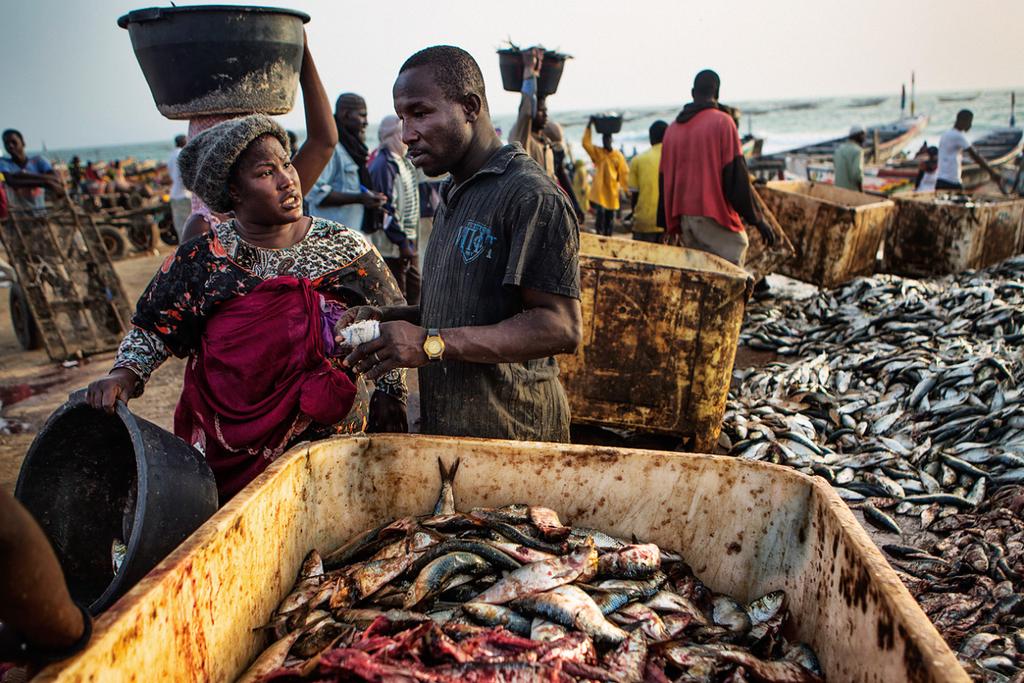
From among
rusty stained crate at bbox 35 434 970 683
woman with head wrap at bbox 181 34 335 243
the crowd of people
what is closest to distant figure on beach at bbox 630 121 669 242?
woman with head wrap at bbox 181 34 335 243

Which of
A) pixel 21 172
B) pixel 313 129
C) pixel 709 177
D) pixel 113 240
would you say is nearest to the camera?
pixel 313 129

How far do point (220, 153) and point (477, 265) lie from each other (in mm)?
1143

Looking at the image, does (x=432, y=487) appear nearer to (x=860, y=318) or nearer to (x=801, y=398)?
(x=801, y=398)

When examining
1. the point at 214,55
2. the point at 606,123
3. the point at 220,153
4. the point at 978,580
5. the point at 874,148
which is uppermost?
the point at 214,55

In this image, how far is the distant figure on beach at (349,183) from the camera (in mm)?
6113

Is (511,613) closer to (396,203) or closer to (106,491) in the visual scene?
(106,491)

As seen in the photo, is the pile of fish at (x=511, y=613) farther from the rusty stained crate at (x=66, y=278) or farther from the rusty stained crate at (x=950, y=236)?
the rusty stained crate at (x=950, y=236)

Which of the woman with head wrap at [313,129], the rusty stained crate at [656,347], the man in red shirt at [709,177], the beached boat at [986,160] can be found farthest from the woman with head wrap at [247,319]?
the beached boat at [986,160]


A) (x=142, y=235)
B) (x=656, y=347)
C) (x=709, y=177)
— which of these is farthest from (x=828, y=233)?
(x=142, y=235)

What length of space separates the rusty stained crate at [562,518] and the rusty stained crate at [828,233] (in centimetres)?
837

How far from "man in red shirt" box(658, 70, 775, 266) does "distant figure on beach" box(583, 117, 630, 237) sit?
14.0 feet

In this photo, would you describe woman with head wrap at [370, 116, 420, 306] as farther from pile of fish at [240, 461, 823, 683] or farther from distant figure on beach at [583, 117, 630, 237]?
distant figure on beach at [583, 117, 630, 237]

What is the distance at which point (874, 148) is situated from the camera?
26109 mm

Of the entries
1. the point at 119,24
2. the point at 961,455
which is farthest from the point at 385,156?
the point at 961,455
